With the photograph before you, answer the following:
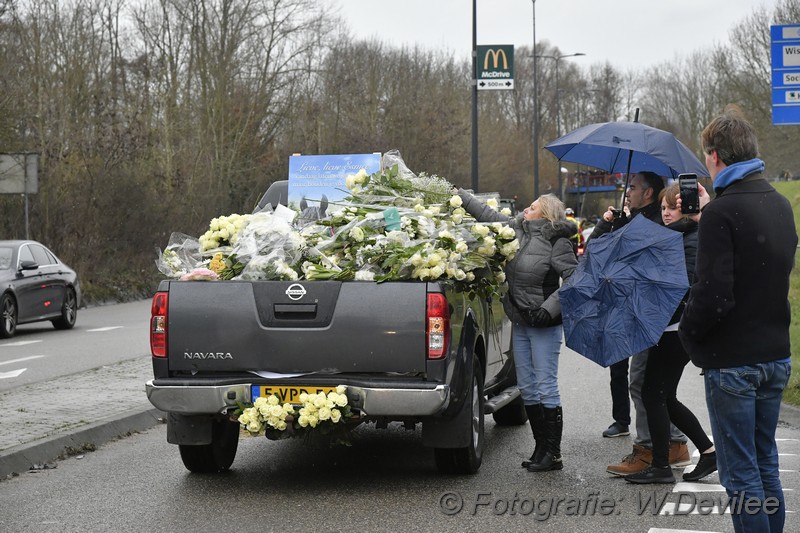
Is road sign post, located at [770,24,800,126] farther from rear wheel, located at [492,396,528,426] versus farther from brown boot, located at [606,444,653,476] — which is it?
brown boot, located at [606,444,653,476]

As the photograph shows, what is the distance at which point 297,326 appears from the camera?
6695 millimetres

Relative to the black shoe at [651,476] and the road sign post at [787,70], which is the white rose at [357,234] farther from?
the road sign post at [787,70]

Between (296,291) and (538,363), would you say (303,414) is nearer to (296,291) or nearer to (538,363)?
(296,291)

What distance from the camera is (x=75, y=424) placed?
8.85 metres

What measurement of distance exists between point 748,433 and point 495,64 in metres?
23.4

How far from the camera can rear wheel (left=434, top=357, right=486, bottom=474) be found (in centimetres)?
726

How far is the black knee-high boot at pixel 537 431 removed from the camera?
7.61 metres

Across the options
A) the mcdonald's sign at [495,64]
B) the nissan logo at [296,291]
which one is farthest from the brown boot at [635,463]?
the mcdonald's sign at [495,64]

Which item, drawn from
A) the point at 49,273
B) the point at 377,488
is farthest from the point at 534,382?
the point at 49,273

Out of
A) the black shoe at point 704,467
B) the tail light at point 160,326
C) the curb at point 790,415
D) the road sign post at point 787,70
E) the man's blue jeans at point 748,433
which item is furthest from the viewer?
the road sign post at point 787,70

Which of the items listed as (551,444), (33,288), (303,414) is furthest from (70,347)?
(303,414)

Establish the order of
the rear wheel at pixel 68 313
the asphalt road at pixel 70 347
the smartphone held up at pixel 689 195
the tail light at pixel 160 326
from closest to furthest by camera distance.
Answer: the smartphone held up at pixel 689 195 < the tail light at pixel 160 326 < the asphalt road at pixel 70 347 < the rear wheel at pixel 68 313

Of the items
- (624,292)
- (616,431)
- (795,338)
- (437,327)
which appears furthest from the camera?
(795,338)

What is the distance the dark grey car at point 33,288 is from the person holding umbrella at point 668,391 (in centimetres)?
1342
